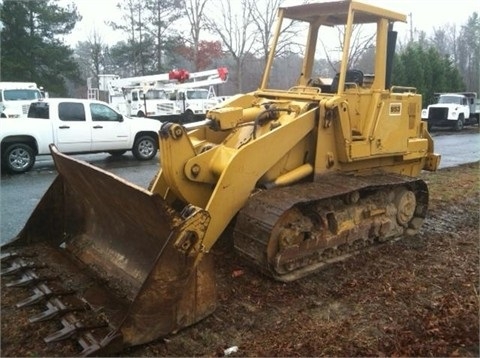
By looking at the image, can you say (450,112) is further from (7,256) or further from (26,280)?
(26,280)

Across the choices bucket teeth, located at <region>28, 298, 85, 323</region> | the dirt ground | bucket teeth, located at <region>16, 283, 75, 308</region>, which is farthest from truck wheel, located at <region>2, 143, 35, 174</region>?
bucket teeth, located at <region>28, 298, 85, 323</region>

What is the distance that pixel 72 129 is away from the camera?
1272 cm

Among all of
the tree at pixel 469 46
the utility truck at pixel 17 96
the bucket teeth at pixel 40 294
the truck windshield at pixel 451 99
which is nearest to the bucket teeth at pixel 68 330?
the bucket teeth at pixel 40 294

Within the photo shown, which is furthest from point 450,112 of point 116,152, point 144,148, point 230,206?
point 230,206

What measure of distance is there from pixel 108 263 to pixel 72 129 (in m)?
8.60

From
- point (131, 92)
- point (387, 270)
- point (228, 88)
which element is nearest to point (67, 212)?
point (387, 270)

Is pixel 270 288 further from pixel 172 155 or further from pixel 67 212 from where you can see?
pixel 67 212

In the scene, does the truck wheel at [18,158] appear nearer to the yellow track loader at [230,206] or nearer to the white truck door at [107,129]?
the white truck door at [107,129]

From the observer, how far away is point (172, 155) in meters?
4.83

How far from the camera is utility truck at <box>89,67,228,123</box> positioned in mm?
27000

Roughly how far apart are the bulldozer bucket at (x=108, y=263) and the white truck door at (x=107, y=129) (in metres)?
7.84

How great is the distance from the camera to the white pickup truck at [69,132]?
1202 centimetres

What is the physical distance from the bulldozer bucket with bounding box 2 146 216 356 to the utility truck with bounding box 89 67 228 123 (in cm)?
2121

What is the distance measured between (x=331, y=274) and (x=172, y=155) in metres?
2.07
